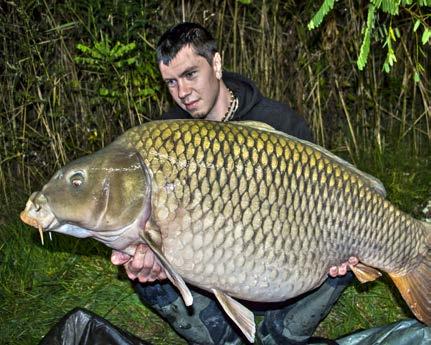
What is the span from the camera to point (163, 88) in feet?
13.8

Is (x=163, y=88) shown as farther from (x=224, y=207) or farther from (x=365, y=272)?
(x=224, y=207)

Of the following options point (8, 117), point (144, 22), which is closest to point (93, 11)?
point (144, 22)

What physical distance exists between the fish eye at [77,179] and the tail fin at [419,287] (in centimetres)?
89

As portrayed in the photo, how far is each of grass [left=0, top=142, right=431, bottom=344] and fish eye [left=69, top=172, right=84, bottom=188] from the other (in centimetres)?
100

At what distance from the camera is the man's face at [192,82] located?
2520 millimetres

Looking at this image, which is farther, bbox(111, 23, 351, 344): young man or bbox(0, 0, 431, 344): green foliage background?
bbox(0, 0, 431, 344): green foliage background

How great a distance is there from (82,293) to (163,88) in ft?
4.99

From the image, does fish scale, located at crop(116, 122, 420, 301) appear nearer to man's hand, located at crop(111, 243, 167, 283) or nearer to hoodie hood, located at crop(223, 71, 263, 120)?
man's hand, located at crop(111, 243, 167, 283)

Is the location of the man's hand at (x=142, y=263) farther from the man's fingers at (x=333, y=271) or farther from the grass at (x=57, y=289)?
the grass at (x=57, y=289)

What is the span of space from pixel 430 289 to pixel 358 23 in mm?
2309

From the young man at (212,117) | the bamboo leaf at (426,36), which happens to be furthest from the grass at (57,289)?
the bamboo leaf at (426,36)

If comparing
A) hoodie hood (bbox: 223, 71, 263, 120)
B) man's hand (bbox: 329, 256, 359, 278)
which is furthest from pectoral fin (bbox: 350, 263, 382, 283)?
hoodie hood (bbox: 223, 71, 263, 120)

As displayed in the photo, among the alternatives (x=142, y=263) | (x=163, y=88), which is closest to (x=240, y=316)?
(x=142, y=263)

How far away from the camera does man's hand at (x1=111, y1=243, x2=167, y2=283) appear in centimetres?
204
